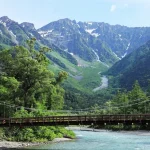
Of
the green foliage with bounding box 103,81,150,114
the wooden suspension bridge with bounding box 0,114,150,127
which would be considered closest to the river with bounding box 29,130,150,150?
the wooden suspension bridge with bounding box 0,114,150,127

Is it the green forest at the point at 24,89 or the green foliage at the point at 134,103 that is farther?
the green foliage at the point at 134,103

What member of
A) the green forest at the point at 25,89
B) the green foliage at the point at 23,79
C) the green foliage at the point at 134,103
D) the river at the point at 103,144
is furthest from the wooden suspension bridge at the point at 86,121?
the green foliage at the point at 134,103

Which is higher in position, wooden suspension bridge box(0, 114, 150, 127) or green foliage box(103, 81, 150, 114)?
green foliage box(103, 81, 150, 114)

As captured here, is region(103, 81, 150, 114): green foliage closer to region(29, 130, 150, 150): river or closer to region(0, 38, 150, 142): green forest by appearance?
region(29, 130, 150, 150): river

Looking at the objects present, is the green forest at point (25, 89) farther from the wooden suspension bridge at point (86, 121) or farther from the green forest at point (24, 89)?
the wooden suspension bridge at point (86, 121)

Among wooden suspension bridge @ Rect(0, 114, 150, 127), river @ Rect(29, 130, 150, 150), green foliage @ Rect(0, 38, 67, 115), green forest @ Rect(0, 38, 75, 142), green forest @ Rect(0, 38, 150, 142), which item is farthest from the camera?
green foliage @ Rect(0, 38, 67, 115)

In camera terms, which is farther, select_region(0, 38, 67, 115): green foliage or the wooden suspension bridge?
select_region(0, 38, 67, 115): green foliage

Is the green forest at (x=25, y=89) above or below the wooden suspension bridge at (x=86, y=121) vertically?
above

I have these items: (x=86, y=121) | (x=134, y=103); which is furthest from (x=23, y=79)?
(x=134, y=103)

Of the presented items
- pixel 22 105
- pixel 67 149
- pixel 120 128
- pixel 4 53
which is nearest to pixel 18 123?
→ pixel 67 149

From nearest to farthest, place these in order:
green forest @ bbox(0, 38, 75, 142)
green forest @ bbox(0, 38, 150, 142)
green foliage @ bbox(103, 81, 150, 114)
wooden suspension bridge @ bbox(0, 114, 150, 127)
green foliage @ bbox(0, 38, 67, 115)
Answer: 1. wooden suspension bridge @ bbox(0, 114, 150, 127)
2. green forest @ bbox(0, 38, 150, 142)
3. green forest @ bbox(0, 38, 75, 142)
4. green foliage @ bbox(0, 38, 67, 115)
5. green foliage @ bbox(103, 81, 150, 114)

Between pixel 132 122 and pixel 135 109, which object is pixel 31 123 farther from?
pixel 135 109

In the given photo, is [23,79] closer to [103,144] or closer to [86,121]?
[103,144]

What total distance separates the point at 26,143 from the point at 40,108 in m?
13.7
